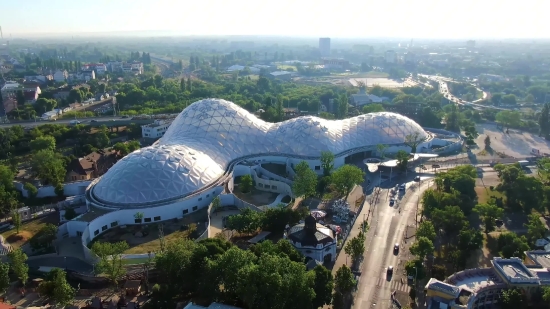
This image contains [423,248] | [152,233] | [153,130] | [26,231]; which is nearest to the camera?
[423,248]

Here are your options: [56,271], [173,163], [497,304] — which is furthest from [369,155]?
[56,271]

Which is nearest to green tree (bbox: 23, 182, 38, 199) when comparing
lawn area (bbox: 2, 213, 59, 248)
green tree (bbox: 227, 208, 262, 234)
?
lawn area (bbox: 2, 213, 59, 248)

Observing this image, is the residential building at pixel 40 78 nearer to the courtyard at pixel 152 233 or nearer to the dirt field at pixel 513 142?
the courtyard at pixel 152 233

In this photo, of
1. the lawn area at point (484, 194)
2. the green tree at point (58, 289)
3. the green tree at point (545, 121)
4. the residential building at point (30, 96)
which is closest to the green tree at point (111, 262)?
the green tree at point (58, 289)

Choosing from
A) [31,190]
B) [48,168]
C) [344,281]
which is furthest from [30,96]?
[344,281]

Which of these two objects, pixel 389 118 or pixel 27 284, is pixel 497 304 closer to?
pixel 27 284

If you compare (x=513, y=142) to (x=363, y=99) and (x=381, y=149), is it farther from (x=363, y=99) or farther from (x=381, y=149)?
(x=363, y=99)

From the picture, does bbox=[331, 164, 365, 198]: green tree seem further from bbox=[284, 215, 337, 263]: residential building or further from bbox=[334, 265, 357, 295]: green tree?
bbox=[334, 265, 357, 295]: green tree
